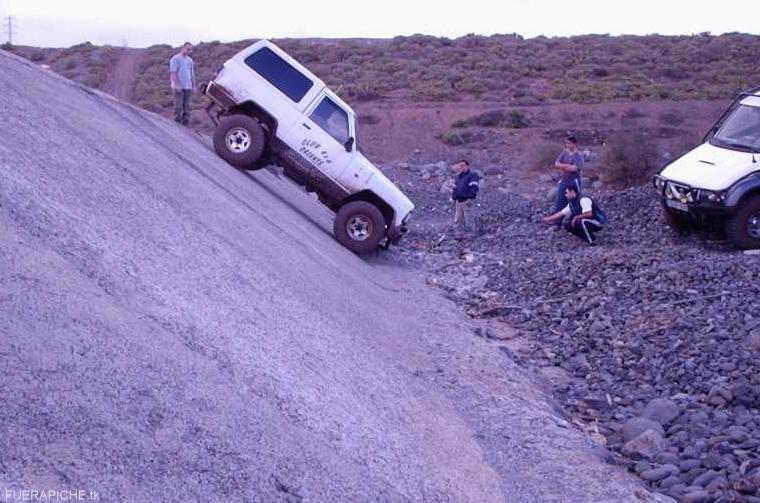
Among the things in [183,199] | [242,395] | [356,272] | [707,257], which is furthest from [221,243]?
[707,257]

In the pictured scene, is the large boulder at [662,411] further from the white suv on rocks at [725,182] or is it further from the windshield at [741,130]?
the windshield at [741,130]

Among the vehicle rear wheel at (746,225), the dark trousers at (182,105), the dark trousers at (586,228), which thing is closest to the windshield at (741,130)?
the vehicle rear wheel at (746,225)

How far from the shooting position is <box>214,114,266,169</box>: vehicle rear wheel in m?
15.4

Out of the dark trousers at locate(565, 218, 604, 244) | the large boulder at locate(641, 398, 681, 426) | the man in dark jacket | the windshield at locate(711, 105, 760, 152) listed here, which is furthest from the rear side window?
the large boulder at locate(641, 398, 681, 426)

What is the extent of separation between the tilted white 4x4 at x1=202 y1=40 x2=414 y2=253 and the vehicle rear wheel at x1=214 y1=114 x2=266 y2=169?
15mm

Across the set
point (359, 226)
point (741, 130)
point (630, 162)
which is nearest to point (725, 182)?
point (741, 130)

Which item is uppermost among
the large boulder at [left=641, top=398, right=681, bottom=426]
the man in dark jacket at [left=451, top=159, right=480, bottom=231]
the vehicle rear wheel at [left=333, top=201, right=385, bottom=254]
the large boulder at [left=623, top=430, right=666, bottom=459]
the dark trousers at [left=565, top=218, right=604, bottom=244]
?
the man in dark jacket at [left=451, top=159, right=480, bottom=231]

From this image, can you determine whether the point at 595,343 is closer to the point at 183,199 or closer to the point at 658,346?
the point at 658,346

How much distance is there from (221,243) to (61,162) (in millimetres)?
1553

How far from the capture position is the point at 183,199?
33.2 feet

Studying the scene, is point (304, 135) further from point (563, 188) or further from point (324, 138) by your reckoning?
point (563, 188)

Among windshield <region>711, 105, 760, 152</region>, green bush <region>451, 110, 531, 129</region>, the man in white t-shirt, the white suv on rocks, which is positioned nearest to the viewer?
the white suv on rocks

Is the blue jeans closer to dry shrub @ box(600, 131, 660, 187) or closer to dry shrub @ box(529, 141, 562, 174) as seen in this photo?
dry shrub @ box(600, 131, 660, 187)

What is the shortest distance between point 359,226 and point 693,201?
515 cm
